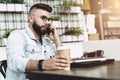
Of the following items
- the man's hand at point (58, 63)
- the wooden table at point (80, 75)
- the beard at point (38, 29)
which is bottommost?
the wooden table at point (80, 75)

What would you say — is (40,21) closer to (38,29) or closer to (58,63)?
(38,29)

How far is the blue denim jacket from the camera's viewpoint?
1.73 m

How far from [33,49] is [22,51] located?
216 millimetres

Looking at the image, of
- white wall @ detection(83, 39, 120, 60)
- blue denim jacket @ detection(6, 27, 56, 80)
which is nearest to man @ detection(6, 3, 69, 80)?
blue denim jacket @ detection(6, 27, 56, 80)

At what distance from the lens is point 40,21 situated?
2.26 meters

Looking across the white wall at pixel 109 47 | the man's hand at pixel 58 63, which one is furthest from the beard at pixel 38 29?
the white wall at pixel 109 47

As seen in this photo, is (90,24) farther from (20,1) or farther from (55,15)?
(20,1)

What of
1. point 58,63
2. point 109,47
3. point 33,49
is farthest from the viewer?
point 109,47

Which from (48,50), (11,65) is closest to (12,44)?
→ (11,65)

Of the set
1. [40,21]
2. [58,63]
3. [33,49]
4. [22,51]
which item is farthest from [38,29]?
[58,63]

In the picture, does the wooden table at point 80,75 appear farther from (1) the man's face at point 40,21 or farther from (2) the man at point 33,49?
(1) the man's face at point 40,21

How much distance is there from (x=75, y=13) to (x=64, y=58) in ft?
11.3

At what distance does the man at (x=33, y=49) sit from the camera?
5.06ft

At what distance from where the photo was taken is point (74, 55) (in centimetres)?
459
